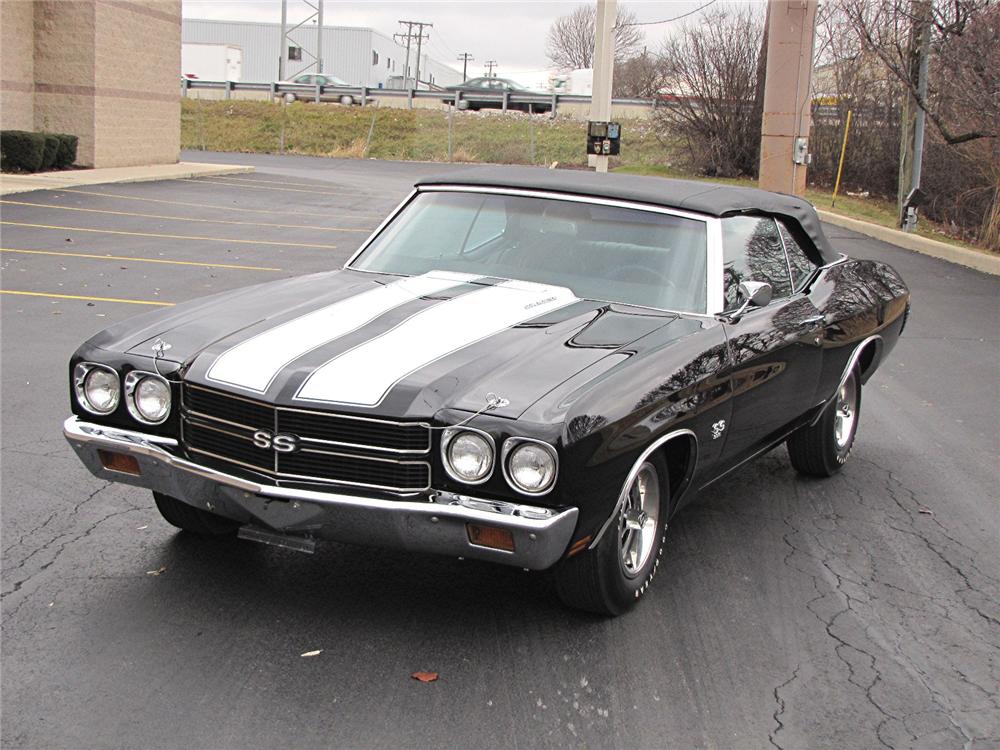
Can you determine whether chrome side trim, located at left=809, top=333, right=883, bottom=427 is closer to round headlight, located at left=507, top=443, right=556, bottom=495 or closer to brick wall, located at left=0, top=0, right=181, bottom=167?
round headlight, located at left=507, top=443, right=556, bottom=495

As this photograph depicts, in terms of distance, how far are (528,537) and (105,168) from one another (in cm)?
2566

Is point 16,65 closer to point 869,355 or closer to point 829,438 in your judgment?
point 869,355

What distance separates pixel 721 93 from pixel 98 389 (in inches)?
1255

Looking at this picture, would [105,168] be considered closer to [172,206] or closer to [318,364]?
[172,206]

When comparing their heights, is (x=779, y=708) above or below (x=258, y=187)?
below

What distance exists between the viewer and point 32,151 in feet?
78.1

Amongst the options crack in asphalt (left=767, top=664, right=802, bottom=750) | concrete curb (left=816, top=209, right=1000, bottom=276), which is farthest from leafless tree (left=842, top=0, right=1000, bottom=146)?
crack in asphalt (left=767, top=664, right=802, bottom=750)

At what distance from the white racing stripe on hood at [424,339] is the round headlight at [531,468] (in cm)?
50

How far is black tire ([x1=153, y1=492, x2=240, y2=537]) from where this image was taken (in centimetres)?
485

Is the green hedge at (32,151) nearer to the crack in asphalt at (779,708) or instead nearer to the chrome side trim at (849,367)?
the chrome side trim at (849,367)

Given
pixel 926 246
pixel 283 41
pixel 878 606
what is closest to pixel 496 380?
pixel 878 606

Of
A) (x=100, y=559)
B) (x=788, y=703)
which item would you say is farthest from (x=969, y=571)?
(x=100, y=559)

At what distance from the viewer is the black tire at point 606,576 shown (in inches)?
163

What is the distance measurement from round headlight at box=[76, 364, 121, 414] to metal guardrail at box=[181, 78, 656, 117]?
48832 mm
